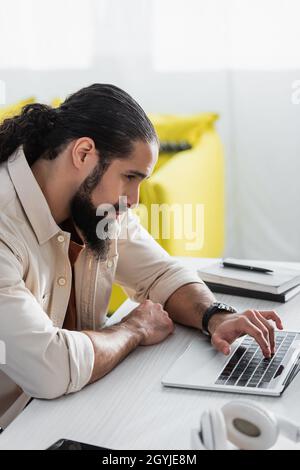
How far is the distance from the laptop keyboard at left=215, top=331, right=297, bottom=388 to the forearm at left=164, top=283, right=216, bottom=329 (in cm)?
14

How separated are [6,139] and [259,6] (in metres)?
2.24

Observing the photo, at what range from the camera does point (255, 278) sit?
1.73 m

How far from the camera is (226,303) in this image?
5.54ft

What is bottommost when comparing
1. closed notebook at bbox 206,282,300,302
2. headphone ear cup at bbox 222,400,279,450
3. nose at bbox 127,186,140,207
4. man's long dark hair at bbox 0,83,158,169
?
closed notebook at bbox 206,282,300,302

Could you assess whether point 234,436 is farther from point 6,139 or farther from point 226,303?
point 6,139

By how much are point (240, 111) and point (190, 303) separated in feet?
7.36

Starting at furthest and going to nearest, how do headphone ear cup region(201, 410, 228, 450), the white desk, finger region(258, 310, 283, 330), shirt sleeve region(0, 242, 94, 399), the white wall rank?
1. the white wall
2. finger region(258, 310, 283, 330)
3. shirt sleeve region(0, 242, 94, 399)
4. the white desk
5. headphone ear cup region(201, 410, 228, 450)

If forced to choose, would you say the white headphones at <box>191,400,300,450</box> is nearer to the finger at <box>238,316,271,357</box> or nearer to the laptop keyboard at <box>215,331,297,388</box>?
the laptop keyboard at <box>215,331,297,388</box>

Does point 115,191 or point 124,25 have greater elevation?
point 124,25

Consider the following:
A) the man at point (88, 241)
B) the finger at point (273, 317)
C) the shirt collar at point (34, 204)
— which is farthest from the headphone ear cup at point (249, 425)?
the shirt collar at point (34, 204)

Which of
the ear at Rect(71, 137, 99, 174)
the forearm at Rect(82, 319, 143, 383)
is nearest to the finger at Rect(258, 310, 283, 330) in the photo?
the forearm at Rect(82, 319, 143, 383)

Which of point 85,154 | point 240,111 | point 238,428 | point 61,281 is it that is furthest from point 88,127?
point 240,111

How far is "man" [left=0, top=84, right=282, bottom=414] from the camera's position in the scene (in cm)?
138
